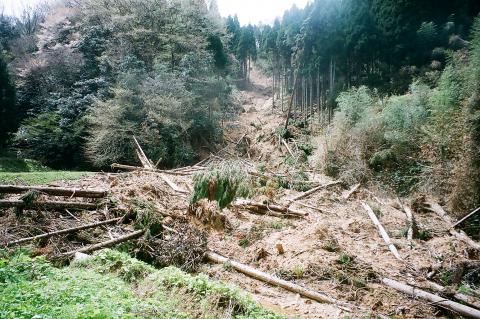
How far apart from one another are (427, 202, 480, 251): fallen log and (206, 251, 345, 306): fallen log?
17.0 feet

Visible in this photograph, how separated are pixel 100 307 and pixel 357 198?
11.9 m

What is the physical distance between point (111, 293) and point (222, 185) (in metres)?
4.43

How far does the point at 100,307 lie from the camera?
13.7 feet

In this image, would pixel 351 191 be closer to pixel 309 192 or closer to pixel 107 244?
pixel 309 192

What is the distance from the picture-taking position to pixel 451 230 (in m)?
9.87

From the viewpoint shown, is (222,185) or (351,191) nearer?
(222,185)

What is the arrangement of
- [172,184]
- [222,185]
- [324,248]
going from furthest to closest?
1. [172,184]
2. [222,185]
3. [324,248]

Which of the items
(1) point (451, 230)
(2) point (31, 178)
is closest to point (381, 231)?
(1) point (451, 230)

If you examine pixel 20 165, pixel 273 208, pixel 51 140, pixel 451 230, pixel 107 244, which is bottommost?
pixel 451 230

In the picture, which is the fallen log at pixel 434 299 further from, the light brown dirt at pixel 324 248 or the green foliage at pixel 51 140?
the green foliage at pixel 51 140

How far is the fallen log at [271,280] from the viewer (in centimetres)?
644

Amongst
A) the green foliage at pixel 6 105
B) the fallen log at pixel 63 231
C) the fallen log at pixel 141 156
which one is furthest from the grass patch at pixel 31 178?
the green foliage at pixel 6 105

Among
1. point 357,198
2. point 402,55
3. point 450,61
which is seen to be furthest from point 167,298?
point 402,55

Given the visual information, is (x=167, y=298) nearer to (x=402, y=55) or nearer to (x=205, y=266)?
(x=205, y=266)
